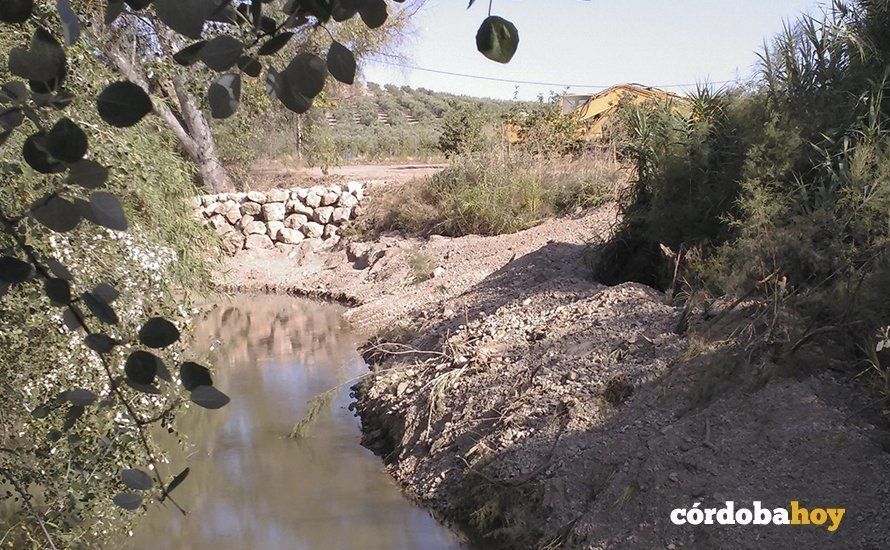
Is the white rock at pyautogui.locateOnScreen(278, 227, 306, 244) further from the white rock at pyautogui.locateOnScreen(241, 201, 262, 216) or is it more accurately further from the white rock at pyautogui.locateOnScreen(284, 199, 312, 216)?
the white rock at pyautogui.locateOnScreen(241, 201, 262, 216)

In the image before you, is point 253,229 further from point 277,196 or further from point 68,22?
point 68,22

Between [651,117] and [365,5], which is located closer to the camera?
[365,5]

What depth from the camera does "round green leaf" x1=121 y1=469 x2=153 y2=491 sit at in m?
1.10

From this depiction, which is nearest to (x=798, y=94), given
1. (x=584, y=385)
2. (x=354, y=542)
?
(x=584, y=385)

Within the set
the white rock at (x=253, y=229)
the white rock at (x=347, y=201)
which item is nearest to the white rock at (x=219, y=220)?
the white rock at (x=253, y=229)

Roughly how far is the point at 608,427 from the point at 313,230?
12.6 m

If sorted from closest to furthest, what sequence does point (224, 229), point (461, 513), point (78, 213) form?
point (78, 213) < point (461, 513) < point (224, 229)

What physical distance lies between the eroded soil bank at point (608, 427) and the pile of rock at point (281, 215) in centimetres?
855

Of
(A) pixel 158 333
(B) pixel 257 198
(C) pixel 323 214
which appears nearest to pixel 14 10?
(A) pixel 158 333

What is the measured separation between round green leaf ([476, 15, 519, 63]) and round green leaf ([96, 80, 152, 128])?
1.29 feet

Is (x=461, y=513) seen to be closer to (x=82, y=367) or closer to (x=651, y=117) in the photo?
(x=82, y=367)

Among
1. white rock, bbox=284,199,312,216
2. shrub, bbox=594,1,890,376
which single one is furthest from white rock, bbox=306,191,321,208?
shrub, bbox=594,1,890,376

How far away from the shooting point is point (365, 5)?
106 centimetres

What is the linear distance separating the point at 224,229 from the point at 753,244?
510 inches
